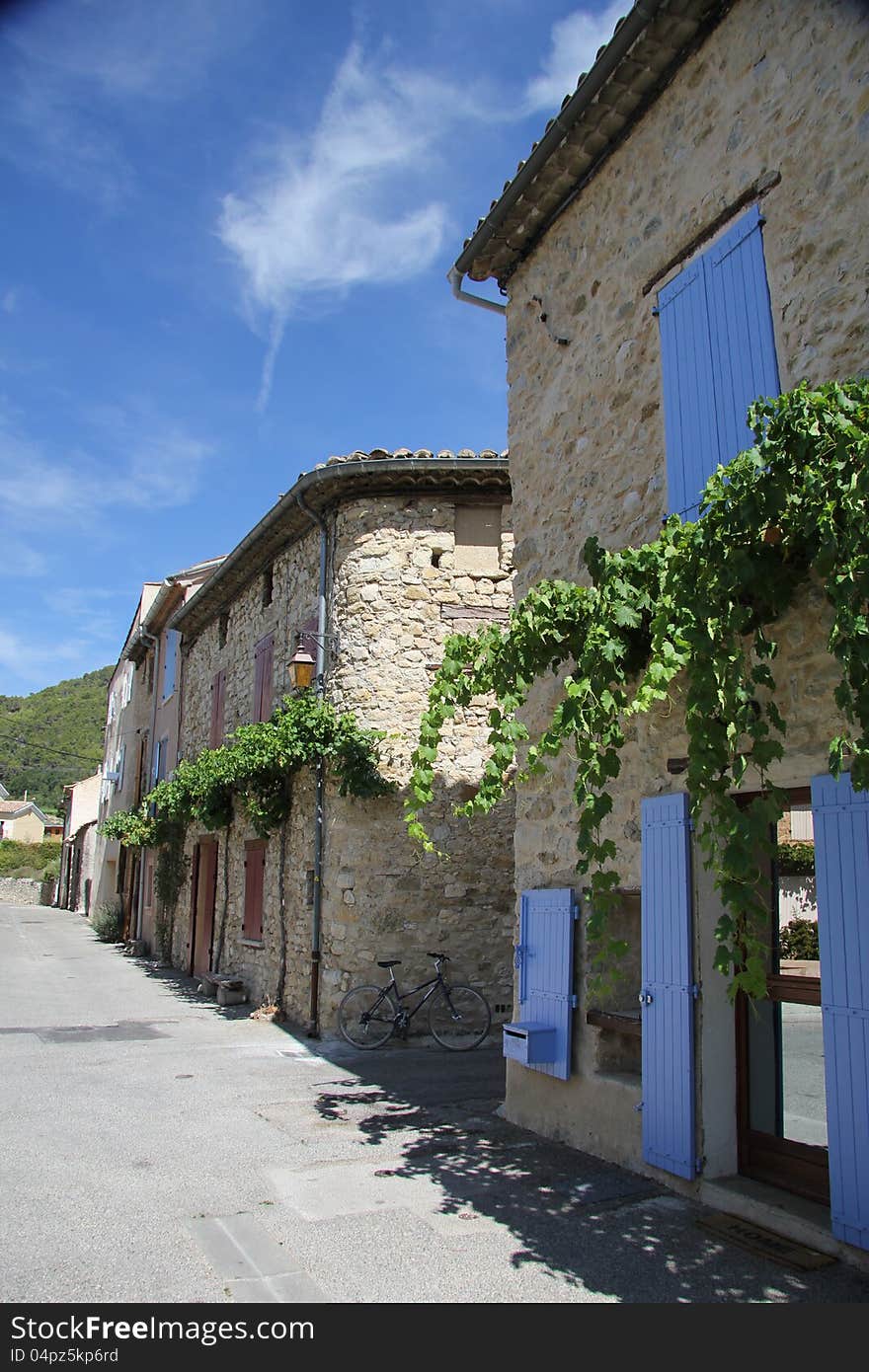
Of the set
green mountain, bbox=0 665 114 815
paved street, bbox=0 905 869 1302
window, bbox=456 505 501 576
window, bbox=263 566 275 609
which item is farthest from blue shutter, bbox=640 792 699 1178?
green mountain, bbox=0 665 114 815

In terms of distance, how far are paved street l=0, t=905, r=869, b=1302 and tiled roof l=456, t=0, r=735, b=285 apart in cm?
623

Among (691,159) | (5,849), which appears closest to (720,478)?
(691,159)

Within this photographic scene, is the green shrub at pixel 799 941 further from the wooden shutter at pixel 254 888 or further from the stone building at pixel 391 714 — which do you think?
the wooden shutter at pixel 254 888

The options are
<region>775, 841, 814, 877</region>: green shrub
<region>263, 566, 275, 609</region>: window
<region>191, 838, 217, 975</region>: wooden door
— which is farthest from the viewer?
<region>191, 838, 217, 975</region>: wooden door

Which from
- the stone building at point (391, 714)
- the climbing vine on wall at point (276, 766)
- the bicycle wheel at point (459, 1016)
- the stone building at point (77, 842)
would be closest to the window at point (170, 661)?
the climbing vine on wall at point (276, 766)

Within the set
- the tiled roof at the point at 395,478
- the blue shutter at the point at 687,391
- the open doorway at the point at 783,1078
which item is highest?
the tiled roof at the point at 395,478

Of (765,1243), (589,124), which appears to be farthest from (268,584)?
(765,1243)

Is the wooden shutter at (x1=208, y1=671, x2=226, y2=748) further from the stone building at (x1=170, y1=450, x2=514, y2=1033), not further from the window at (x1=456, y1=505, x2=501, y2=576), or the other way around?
the window at (x1=456, y1=505, x2=501, y2=576)

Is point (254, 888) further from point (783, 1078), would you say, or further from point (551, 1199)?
point (783, 1078)

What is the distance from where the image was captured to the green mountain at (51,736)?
211ft

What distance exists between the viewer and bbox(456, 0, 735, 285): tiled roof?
5.24 metres

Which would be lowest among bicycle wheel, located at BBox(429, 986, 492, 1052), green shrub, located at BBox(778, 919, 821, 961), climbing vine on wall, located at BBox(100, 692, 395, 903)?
bicycle wheel, located at BBox(429, 986, 492, 1052)

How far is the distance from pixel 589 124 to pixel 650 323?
145cm

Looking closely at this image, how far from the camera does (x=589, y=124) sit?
5.96 m
